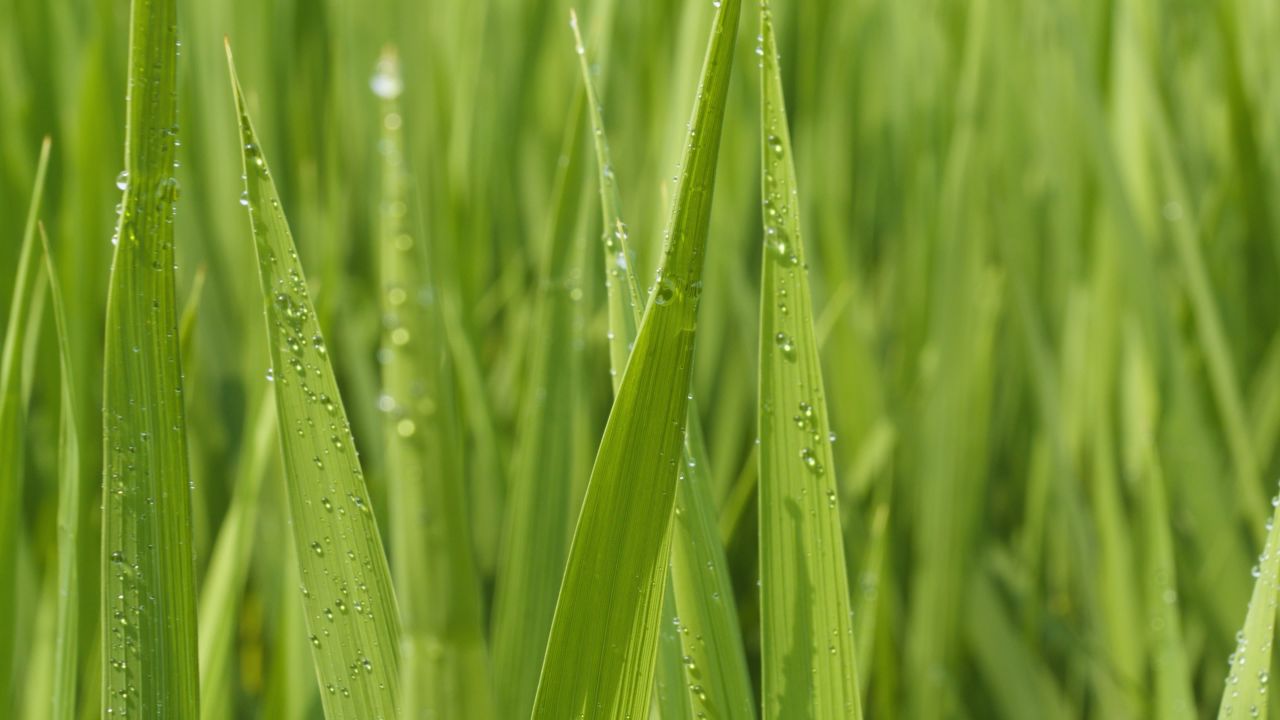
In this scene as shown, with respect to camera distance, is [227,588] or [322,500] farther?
[227,588]

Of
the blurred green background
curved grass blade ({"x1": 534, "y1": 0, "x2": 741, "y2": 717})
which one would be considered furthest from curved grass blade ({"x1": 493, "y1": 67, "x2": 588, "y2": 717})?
curved grass blade ({"x1": 534, "y1": 0, "x2": 741, "y2": 717})

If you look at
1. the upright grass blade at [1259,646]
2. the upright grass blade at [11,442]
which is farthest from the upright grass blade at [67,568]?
the upright grass blade at [1259,646]

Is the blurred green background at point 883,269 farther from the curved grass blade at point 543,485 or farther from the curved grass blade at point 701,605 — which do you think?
the curved grass blade at point 701,605

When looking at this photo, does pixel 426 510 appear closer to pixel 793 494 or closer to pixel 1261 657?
pixel 793 494

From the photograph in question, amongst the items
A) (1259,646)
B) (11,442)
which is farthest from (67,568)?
(1259,646)

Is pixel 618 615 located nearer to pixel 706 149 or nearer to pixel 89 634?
pixel 706 149

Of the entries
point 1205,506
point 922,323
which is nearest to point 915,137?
point 922,323
